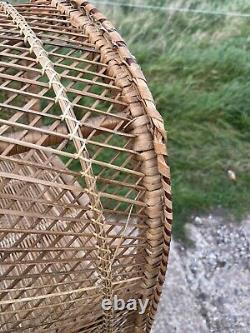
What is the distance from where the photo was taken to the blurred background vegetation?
2.41m

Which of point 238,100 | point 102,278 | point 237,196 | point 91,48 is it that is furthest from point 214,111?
point 102,278

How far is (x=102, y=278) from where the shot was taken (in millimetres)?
1233

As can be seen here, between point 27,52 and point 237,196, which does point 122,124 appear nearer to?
point 27,52

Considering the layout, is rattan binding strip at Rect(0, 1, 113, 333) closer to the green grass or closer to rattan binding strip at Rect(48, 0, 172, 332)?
rattan binding strip at Rect(48, 0, 172, 332)

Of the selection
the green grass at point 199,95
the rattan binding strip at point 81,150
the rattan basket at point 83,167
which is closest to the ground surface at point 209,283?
the green grass at point 199,95

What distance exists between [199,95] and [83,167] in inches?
68.2

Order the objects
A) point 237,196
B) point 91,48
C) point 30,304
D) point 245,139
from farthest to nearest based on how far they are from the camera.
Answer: point 245,139
point 237,196
point 30,304
point 91,48

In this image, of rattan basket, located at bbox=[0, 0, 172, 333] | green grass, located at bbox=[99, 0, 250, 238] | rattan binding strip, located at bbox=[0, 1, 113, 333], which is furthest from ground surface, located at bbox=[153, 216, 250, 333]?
rattan binding strip, located at bbox=[0, 1, 113, 333]

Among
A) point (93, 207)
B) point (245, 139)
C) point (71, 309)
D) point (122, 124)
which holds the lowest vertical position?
point (71, 309)

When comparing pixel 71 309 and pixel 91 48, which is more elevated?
pixel 91 48

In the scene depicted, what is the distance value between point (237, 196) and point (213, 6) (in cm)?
139

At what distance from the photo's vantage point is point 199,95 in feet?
8.98

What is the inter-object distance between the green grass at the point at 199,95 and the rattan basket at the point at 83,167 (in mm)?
905

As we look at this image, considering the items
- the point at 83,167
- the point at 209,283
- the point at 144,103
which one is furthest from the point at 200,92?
the point at 83,167
